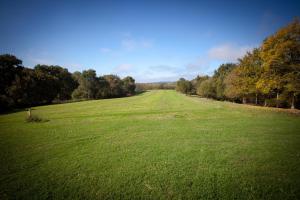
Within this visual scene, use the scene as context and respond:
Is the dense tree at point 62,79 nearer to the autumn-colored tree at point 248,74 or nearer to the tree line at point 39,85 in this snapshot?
the tree line at point 39,85

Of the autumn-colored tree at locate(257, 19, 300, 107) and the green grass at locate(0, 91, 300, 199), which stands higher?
the autumn-colored tree at locate(257, 19, 300, 107)

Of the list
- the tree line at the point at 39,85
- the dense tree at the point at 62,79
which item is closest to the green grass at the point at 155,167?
the tree line at the point at 39,85

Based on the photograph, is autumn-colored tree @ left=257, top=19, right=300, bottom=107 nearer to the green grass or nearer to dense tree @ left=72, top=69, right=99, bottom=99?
the green grass

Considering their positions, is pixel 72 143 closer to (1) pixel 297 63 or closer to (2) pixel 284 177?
(2) pixel 284 177

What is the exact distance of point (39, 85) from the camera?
4734 cm

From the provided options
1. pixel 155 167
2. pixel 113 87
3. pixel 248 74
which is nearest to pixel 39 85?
pixel 113 87

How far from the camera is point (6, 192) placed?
5.14m

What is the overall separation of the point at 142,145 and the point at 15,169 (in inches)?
247

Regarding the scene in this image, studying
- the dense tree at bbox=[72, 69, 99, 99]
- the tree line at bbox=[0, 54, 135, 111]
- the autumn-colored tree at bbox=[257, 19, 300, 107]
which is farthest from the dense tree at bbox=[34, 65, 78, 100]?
the autumn-colored tree at bbox=[257, 19, 300, 107]

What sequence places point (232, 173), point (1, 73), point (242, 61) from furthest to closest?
point (1, 73) < point (242, 61) < point (232, 173)

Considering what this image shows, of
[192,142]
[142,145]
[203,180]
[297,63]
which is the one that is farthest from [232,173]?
[297,63]

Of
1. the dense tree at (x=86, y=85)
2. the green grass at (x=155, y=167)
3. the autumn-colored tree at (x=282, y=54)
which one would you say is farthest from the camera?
the dense tree at (x=86, y=85)

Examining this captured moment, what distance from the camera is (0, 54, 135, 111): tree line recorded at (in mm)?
38094

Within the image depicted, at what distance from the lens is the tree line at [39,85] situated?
3809 centimetres
